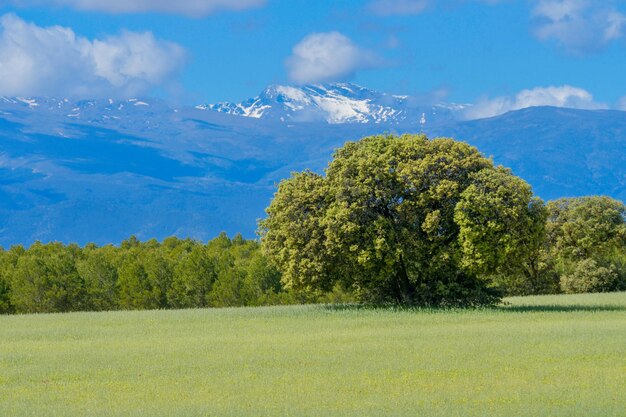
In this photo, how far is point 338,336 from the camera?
138 feet

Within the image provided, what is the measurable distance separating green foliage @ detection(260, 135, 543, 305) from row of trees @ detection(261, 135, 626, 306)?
0.07 metres

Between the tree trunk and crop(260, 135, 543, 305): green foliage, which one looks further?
the tree trunk

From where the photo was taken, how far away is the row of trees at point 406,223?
176 feet

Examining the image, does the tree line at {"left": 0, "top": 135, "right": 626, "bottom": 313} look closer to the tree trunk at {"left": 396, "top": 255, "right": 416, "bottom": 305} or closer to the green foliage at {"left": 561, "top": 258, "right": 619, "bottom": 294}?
the tree trunk at {"left": 396, "top": 255, "right": 416, "bottom": 305}

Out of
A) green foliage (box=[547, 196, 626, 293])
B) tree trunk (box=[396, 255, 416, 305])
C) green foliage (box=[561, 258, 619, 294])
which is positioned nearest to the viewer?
tree trunk (box=[396, 255, 416, 305])

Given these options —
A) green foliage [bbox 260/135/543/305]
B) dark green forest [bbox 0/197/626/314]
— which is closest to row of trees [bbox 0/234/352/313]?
dark green forest [bbox 0/197/626/314]

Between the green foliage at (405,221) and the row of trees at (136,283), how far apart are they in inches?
1669

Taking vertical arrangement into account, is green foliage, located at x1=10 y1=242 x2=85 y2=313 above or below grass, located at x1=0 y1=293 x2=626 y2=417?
above

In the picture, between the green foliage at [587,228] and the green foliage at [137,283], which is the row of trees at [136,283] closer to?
the green foliage at [137,283]

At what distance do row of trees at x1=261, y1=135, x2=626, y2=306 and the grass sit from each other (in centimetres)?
403

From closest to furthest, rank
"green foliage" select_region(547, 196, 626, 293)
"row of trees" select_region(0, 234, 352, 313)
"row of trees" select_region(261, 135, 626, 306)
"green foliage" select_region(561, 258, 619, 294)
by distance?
"row of trees" select_region(261, 135, 626, 306), "green foliage" select_region(561, 258, 619, 294), "green foliage" select_region(547, 196, 626, 293), "row of trees" select_region(0, 234, 352, 313)

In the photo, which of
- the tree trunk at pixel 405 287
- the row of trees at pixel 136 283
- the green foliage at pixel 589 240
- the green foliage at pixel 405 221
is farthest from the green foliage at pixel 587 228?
the green foliage at pixel 405 221

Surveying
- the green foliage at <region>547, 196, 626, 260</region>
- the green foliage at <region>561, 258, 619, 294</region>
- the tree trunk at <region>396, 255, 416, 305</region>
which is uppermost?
the green foliage at <region>547, 196, 626, 260</region>

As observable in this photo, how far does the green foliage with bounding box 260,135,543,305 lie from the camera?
53812 millimetres
